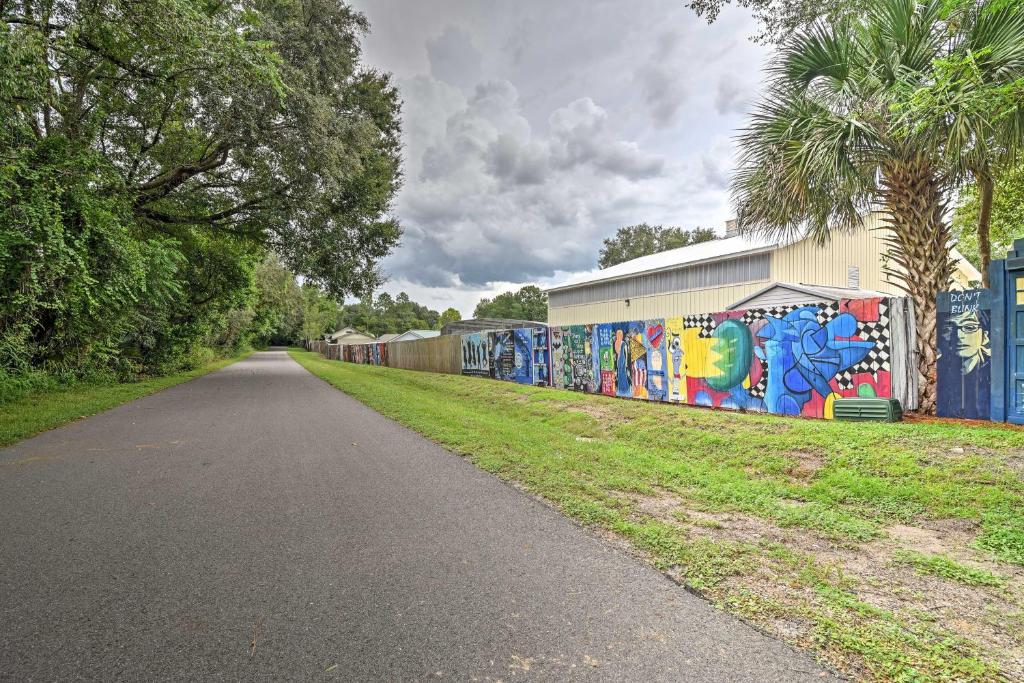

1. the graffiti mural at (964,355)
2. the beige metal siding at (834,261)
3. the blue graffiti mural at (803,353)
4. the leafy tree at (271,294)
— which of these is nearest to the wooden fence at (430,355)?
the beige metal siding at (834,261)

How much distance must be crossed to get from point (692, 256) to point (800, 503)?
21.0m

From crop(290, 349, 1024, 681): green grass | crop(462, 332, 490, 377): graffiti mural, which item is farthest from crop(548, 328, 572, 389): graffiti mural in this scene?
crop(290, 349, 1024, 681): green grass

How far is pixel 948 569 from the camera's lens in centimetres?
313

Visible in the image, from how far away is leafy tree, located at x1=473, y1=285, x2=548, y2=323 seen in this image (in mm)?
102250

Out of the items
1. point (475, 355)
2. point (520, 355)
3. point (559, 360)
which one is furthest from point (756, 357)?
point (475, 355)

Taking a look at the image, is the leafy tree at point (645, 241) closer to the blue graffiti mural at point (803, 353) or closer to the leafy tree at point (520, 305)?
the leafy tree at point (520, 305)

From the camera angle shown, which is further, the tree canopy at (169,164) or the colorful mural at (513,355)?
the colorful mural at (513,355)

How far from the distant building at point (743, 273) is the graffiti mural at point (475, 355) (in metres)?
8.91

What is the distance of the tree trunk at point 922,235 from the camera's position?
720 centimetres

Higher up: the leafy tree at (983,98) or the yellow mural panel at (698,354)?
the leafy tree at (983,98)

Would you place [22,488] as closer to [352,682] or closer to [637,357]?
[352,682]

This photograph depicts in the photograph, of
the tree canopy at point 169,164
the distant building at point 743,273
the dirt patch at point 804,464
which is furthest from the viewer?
the distant building at point 743,273

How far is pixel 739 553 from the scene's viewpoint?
333 cm

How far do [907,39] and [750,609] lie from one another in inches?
321
